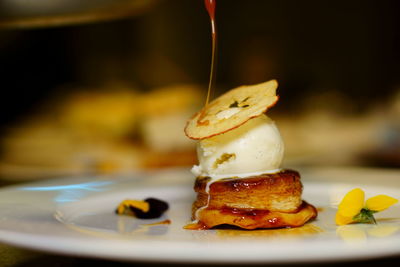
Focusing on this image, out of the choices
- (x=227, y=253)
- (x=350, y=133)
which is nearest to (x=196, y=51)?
(x=350, y=133)

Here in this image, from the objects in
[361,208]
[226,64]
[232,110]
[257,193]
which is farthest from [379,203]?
[226,64]

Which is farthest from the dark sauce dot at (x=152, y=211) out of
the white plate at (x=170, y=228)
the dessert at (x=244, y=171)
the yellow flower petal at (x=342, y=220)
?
the yellow flower petal at (x=342, y=220)

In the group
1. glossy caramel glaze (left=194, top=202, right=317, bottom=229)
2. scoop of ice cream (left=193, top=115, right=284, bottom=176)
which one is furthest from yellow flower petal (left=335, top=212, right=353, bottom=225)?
scoop of ice cream (left=193, top=115, right=284, bottom=176)

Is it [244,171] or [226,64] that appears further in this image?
[226,64]

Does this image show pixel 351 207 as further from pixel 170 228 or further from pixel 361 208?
pixel 170 228

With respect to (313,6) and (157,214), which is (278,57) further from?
(157,214)

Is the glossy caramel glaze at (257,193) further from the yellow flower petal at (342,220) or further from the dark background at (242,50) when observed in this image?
the dark background at (242,50)

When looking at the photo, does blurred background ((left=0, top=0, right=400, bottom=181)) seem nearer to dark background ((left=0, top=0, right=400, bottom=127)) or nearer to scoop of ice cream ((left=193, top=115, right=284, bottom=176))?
dark background ((left=0, top=0, right=400, bottom=127))
